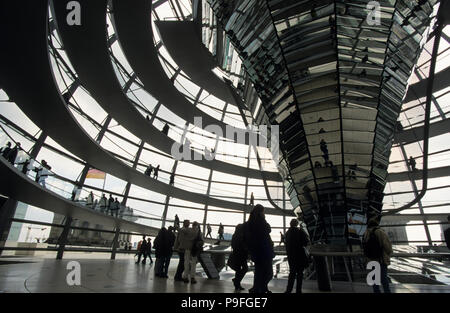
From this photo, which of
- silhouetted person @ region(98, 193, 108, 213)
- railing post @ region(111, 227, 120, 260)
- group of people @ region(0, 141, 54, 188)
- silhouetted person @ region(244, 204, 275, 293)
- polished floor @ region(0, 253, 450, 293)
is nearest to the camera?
silhouetted person @ region(244, 204, 275, 293)

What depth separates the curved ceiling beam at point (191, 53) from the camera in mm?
18859

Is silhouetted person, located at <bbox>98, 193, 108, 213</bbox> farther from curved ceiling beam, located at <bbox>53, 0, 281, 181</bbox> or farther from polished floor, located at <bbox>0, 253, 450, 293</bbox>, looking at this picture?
polished floor, located at <bbox>0, 253, 450, 293</bbox>

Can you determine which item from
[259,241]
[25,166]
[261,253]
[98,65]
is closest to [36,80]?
[25,166]

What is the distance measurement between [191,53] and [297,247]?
2013cm

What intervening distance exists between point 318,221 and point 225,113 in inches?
781

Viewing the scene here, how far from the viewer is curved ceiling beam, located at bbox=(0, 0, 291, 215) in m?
8.52

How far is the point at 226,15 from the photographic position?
12.1 metres

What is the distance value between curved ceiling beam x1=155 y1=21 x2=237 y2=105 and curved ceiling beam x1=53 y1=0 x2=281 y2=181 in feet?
17.6

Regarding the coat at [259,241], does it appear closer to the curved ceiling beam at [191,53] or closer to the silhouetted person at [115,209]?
the silhouetted person at [115,209]

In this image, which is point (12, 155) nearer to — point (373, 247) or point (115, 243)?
point (115, 243)

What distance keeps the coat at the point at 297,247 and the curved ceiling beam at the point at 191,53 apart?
57.2ft

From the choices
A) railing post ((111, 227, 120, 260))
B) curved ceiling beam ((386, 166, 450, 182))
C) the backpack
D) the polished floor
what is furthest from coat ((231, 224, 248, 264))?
curved ceiling beam ((386, 166, 450, 182))

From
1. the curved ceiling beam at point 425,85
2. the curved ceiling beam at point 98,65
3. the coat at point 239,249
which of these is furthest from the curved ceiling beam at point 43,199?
the curved ceiling beam at point 425,85

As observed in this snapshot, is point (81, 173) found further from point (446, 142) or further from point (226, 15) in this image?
point (446, 142)
